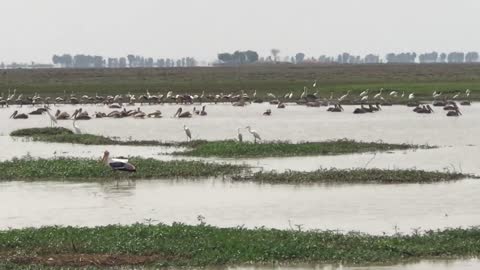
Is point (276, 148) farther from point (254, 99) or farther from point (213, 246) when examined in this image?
point (254, 99)

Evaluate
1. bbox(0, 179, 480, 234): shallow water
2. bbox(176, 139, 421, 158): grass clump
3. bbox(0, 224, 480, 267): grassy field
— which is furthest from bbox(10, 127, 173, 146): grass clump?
bbox(0, 224, 480, 267): grassy field

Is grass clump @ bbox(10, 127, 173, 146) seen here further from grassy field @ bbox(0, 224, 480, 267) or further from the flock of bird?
grassy field @ bbox(0, 224, 480, 267)

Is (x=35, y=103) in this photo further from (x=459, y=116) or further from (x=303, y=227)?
(x=303, y=227)

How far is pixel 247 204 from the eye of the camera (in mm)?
19125

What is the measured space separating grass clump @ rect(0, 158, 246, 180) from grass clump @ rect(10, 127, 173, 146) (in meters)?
7.49

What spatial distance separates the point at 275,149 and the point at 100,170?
679cm

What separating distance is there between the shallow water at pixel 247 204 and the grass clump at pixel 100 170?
0.66 meters

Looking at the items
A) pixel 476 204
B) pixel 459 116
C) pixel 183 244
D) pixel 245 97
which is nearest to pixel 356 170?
pixel 476 204

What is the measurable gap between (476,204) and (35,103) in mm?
43418

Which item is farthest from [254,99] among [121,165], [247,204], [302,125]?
[247,204]

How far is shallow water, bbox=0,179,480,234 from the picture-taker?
1717 cm

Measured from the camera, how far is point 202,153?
1102 inches

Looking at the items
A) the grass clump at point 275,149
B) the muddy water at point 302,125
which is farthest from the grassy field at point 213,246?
the muddy water at point 302,125

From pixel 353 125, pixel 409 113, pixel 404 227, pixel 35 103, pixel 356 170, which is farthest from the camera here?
pixel 35 103
